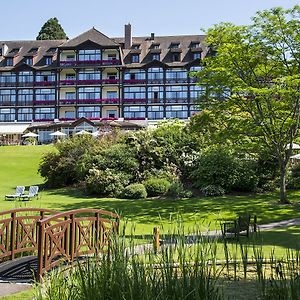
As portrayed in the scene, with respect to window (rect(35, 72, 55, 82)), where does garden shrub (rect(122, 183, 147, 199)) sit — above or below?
below

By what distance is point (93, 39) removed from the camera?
6850 centimetres

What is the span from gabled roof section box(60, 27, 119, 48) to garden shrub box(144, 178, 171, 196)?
4610 cm

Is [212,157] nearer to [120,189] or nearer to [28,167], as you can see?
[120,189]

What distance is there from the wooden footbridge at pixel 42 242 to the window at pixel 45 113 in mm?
59521

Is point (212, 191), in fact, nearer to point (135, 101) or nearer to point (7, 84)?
point (135, 101)

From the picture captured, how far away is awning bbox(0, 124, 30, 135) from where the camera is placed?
6562cm

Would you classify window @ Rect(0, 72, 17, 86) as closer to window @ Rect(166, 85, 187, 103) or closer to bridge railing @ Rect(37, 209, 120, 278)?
window @ Rect(166, 85, 187, 103)

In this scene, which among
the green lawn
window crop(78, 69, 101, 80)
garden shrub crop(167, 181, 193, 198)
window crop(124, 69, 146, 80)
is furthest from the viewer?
window crop(78, 69, 101, 80)

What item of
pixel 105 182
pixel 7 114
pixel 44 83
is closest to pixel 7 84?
pixel 7 114

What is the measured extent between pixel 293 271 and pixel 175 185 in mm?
19652

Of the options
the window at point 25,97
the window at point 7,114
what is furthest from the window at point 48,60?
the window at point 7,114

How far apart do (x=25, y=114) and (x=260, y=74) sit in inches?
2132

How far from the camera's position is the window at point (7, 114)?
69.1 metres

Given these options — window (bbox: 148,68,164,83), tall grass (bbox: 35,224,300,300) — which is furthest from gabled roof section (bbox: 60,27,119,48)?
tall grass (bbox: 35,224,300,300)
